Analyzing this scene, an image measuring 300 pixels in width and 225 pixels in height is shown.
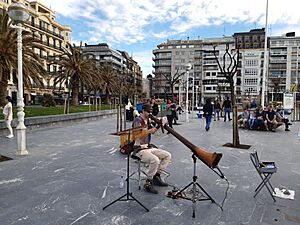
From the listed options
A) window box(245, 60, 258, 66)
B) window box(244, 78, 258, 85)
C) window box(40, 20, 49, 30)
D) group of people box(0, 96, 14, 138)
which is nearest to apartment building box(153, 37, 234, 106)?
window box(244, 78, 258, 85)

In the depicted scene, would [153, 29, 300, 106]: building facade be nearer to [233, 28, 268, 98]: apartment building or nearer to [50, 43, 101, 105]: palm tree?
[233, 28, 268, 98]: apartment building

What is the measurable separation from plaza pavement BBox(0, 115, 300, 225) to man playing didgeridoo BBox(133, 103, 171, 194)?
0.21m

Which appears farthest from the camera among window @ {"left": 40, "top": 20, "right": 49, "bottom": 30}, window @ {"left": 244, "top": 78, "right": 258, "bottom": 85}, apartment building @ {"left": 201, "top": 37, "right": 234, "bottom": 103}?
apartment building @ {"left": 201, "top": 37, "right": 234, "bottom": 103}

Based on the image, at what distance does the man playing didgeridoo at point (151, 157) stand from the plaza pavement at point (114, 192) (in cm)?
21

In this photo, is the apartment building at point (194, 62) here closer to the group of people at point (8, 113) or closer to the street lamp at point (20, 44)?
the group of people at point (8, 113)

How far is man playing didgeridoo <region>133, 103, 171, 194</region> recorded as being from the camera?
4070 millimetres

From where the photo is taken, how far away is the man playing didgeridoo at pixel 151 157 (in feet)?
13.4

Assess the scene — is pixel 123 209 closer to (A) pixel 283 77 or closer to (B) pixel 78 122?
(B) pixel 78 122

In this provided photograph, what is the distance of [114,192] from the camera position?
4.03 m

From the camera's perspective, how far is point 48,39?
5050 cm

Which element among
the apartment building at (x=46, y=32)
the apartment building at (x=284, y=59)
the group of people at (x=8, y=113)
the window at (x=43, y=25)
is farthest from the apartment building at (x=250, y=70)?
the group of people at (x=8, y=113)

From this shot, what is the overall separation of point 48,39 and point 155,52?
43933 millimetres

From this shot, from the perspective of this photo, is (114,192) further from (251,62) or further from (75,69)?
(251,62)

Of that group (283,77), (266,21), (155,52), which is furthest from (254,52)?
(266,21)
